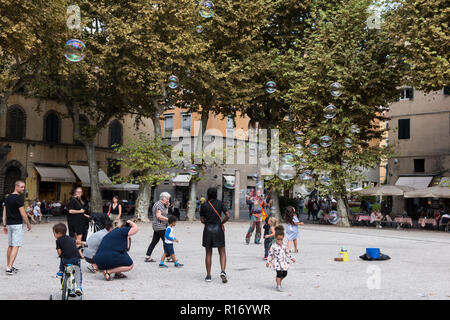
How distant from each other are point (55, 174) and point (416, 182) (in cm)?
2691

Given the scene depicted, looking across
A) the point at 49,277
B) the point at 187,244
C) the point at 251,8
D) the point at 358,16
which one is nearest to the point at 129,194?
the point at 251,8

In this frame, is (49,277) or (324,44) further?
(324,44)

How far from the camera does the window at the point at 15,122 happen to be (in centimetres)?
3562

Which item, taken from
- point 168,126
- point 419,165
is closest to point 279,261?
point 419,165

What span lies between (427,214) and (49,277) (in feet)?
96.9

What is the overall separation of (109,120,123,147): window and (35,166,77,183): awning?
5417 mm

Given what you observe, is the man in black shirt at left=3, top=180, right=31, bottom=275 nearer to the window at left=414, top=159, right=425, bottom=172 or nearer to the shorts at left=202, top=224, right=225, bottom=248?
the shorts at left=202, top=224, right=225, bottom=248

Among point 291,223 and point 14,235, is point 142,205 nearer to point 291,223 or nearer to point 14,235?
point 291,223

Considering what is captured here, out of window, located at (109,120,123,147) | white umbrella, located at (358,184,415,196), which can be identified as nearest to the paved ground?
white umbrella, located at (358,184,415,196)

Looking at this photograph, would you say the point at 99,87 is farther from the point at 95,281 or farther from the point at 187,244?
the point at 95,281

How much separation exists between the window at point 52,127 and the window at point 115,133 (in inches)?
199

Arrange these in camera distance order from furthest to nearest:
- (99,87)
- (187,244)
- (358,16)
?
(99,87), (358,16), (187,244)

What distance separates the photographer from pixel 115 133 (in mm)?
43500

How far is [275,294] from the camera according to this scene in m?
8.41
